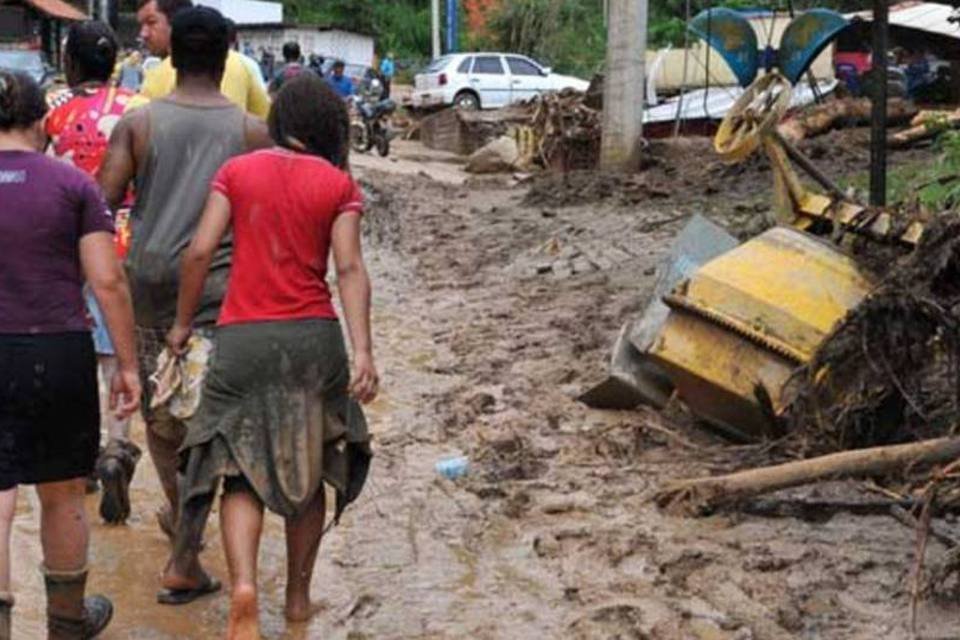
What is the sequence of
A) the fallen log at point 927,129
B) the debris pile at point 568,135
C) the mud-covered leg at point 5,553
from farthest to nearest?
the debris pile at point 568,135 < the fallen log at point 927,129 < the mud-covered leg at point 5,553

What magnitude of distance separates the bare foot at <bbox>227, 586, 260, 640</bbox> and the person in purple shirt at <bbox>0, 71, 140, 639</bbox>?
21.4 inches

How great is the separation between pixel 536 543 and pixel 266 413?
1533mm

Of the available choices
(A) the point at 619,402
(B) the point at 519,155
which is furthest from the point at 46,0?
(A) the point at 619,402

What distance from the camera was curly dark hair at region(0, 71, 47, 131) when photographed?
4.29 m

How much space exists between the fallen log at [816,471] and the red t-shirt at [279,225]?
185 centimetres

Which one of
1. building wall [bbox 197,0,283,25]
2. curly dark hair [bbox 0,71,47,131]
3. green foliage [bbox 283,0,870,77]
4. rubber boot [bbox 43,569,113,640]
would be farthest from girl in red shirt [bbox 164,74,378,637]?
building wall [bbox 197,0,283,25]

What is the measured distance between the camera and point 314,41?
5275cm

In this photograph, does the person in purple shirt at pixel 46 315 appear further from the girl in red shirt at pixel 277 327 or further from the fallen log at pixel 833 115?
the fallen log at pixel 833 115

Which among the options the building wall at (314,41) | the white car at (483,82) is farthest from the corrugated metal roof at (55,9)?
the white car at (483,82)

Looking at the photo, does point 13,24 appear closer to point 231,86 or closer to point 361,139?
point 361,139

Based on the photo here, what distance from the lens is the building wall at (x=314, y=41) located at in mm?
51719

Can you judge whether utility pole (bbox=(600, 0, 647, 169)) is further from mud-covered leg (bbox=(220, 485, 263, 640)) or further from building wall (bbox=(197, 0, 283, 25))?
building wall (bbox=(197, 0, 283, 25))

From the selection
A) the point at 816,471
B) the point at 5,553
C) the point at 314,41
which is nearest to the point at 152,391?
the point at 5,553

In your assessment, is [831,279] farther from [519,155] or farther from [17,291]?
[519,155]
